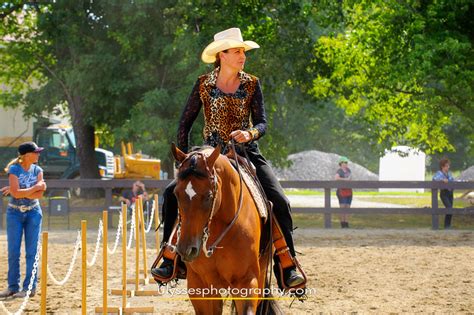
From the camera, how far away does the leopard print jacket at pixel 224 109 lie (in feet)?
23.4

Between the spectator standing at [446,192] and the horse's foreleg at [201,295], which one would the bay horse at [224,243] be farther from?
the spectator standing at [446,192]

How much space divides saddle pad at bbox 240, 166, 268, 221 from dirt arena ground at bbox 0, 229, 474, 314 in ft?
7.30

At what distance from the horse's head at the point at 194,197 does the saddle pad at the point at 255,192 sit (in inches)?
33.4

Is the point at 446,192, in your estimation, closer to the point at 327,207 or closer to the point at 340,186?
the point at 340,186

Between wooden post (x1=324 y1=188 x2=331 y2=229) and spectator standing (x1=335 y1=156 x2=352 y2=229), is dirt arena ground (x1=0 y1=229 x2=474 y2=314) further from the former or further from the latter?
spectator standing (x1=335 y1=156 x2=352 y2=229)

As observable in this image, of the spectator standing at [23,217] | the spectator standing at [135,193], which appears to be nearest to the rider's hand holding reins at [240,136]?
the spectator standing at [23,217]

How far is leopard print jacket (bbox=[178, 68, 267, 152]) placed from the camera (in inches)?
281

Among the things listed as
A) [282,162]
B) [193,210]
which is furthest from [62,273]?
[282,162]

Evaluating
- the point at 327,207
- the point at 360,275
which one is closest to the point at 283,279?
the point at 360,275

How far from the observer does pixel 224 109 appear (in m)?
7.12

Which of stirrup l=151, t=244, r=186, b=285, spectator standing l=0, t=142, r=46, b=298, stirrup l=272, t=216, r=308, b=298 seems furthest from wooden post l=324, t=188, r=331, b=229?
stirrup l=151, t=244, r=186, b=285

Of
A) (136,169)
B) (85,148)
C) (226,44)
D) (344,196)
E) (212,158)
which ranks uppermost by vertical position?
(226,44)

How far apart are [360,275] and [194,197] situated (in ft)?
24.9

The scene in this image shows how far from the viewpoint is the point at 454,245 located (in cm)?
1762
